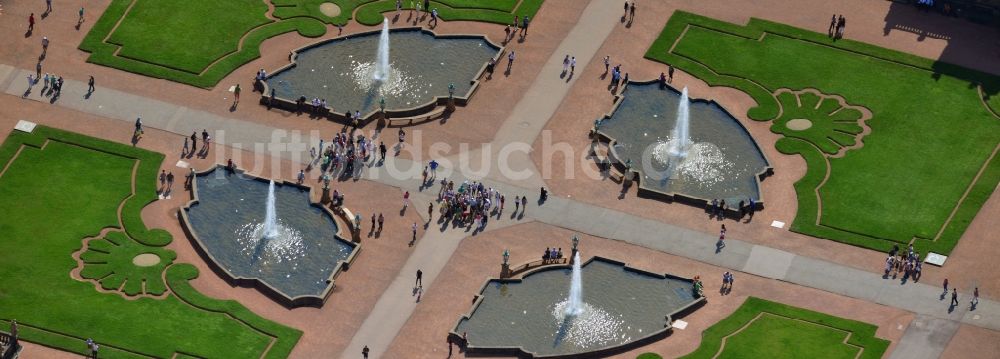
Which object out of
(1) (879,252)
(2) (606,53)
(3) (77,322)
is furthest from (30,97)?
(1) (879,252)

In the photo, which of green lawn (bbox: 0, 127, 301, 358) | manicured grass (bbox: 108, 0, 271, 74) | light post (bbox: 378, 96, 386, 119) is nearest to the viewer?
green lawn (bbox: 0, 127, 301, 358)

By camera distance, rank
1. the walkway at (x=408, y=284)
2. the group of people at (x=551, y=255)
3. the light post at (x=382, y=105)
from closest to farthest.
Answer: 1. the walkway at (x=408, y=284)
2. the group of people at (x=551, y=255)
3. the light post at (x=382, y=105)

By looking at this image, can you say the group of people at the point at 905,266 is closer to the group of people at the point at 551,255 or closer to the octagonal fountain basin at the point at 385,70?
the group of people at the point at 551,255

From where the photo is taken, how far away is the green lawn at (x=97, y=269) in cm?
15550

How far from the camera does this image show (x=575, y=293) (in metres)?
162

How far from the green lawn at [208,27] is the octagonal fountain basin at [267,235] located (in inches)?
594

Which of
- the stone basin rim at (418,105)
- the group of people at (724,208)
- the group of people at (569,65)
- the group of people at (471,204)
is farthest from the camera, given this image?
the group of people at (569,65)

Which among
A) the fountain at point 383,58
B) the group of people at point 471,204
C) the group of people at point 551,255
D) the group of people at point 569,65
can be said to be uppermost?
the group of people at point 569,65

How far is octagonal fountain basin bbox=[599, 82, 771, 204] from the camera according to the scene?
174000mm

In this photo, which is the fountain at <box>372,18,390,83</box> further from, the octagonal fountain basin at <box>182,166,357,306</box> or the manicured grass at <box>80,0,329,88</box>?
the octagonal fountain basin at <box>182,166,357,306</box>

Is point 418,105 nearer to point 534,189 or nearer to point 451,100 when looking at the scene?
point 451,100

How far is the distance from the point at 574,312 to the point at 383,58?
35.8m

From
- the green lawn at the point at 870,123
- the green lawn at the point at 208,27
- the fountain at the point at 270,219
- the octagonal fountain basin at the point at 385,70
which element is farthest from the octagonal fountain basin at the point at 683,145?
the fountain at the point at 270,219

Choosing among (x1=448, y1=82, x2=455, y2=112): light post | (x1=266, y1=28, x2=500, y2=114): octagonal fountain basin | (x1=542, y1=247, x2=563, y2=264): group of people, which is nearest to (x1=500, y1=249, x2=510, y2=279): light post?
(x1=542, y1=247, x2=563, y2=264): group of people
